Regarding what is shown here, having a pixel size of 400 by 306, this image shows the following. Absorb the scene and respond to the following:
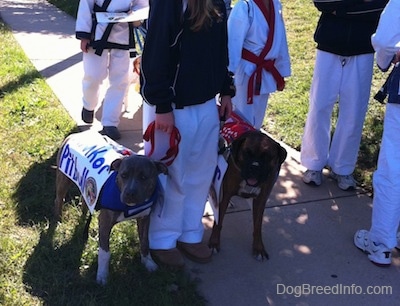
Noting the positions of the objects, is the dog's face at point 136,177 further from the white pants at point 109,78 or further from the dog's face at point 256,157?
the white pants at point 109,78

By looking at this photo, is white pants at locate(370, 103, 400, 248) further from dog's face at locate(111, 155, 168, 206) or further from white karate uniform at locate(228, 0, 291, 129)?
dog's face at locate(111, 155, 168, 206)

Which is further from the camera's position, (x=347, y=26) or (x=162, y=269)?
(x=347, y=26)

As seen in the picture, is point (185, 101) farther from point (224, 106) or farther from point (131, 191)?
point (131, 191)

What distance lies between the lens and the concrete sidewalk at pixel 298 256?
3824 millimetres

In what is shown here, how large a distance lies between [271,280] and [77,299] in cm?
130

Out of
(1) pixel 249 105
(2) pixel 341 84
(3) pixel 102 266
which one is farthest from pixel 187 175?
(2) pixel 341 84

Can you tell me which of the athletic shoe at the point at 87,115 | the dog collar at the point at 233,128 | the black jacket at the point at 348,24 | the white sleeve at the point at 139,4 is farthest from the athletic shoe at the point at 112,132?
the black jacket at the point at 348,24

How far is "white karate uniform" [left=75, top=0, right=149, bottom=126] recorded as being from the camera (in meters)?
5.71

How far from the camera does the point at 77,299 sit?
364 cm

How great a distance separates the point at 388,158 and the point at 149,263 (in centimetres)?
178

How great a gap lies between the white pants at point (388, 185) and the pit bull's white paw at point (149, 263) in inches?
62.8

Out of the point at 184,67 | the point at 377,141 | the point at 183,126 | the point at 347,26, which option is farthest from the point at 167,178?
the point at 377,141

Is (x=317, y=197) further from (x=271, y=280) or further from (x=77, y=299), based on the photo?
(x=77, y=299)

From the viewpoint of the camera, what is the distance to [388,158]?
395cm
